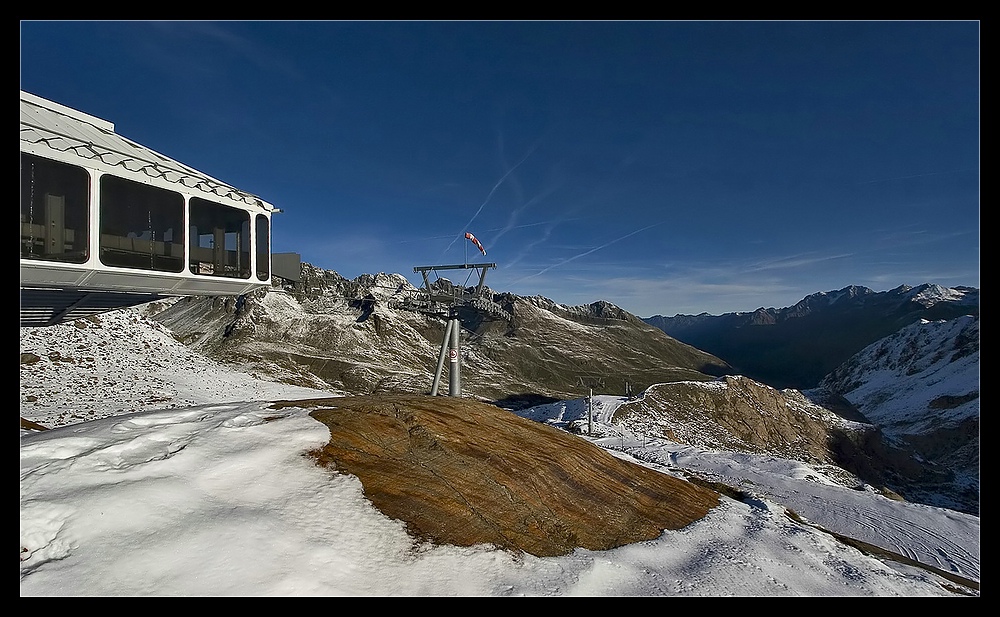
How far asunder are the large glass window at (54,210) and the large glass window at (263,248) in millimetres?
3544

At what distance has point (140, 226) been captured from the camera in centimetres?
965

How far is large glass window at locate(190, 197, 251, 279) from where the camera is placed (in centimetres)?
1055

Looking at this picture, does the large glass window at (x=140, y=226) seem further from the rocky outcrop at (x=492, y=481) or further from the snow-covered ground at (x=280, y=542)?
the rocky outcrop at (x=492, y=481)

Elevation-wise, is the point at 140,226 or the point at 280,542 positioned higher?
the point at 140,226

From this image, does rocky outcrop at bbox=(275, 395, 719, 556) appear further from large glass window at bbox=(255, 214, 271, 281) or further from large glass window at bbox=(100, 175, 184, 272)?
large glass window at bbox=(100, 175, 184, 272)

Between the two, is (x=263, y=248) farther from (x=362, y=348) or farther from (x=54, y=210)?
(x=362, y=348)

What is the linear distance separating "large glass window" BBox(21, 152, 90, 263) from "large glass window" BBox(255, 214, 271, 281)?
354 cm

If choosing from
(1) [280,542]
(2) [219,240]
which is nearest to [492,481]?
(1) [280,542]

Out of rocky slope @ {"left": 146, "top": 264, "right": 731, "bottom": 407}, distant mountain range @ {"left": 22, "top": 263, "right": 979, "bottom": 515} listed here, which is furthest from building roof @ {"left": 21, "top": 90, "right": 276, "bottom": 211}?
rocky slope @ {"left": 146, "top": 264, "right": 731, "bottom": 407}

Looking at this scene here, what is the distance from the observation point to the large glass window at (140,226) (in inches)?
348

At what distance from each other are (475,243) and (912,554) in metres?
18.3

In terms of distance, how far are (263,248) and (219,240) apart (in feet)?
3.36

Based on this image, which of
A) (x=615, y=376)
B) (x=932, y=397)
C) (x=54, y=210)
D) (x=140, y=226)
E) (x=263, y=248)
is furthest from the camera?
(x=615, y=376)
